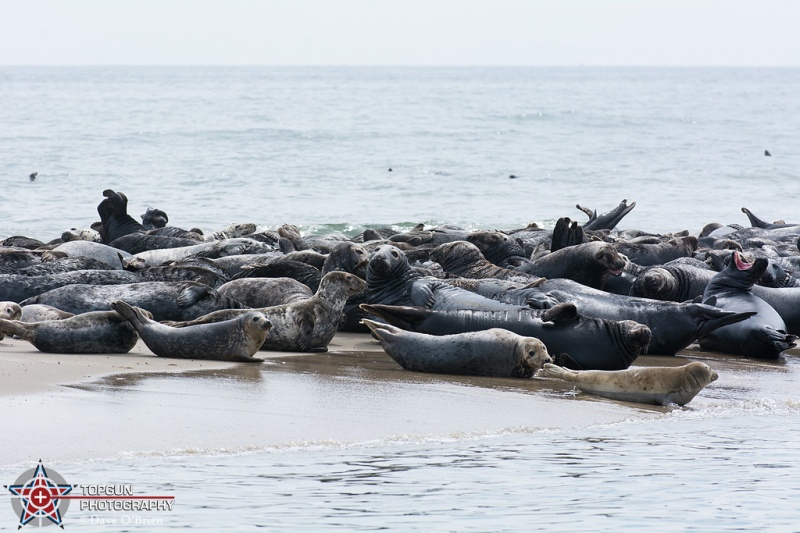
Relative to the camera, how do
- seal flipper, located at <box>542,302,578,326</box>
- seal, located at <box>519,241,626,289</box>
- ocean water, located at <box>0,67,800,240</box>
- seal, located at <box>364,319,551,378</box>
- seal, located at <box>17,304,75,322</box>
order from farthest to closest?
1. ocean water, located at <box>0,67,800,240</box>
2. seal, located at <box>519,241,626,289</box>
3. seal, located at <box>17,304,75,322</box>
4. seal flipper, located at <box>542,302,578,326</box>
5. seal, located at <box>364,319,551,378</box>

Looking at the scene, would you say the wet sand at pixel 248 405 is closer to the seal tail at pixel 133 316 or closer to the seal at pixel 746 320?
the seal tail at pixel 133 316

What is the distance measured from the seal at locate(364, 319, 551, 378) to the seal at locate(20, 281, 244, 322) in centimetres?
178

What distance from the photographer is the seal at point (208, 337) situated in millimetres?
7223

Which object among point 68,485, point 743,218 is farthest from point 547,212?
point 68,485

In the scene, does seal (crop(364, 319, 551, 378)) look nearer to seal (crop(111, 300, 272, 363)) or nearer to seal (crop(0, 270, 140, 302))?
seal (crop(111, 300, 272, 363))

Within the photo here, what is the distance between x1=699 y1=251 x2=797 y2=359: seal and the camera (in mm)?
8352

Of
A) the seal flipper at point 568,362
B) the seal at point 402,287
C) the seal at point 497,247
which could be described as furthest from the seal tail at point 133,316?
the seal at point 497,247

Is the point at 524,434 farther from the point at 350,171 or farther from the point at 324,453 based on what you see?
the point at 350,171

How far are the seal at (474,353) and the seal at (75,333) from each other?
1822mm

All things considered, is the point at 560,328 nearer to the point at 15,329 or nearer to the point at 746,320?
the point at 746,320

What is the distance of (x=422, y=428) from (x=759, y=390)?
262 cm

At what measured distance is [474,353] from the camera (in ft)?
23.3

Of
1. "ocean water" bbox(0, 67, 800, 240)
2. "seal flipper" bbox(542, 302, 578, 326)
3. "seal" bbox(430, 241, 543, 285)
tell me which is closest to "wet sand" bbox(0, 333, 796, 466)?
"seal flipper" bbox(542, 302, 578, 326)

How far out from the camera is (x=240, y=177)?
2877 centimetres
